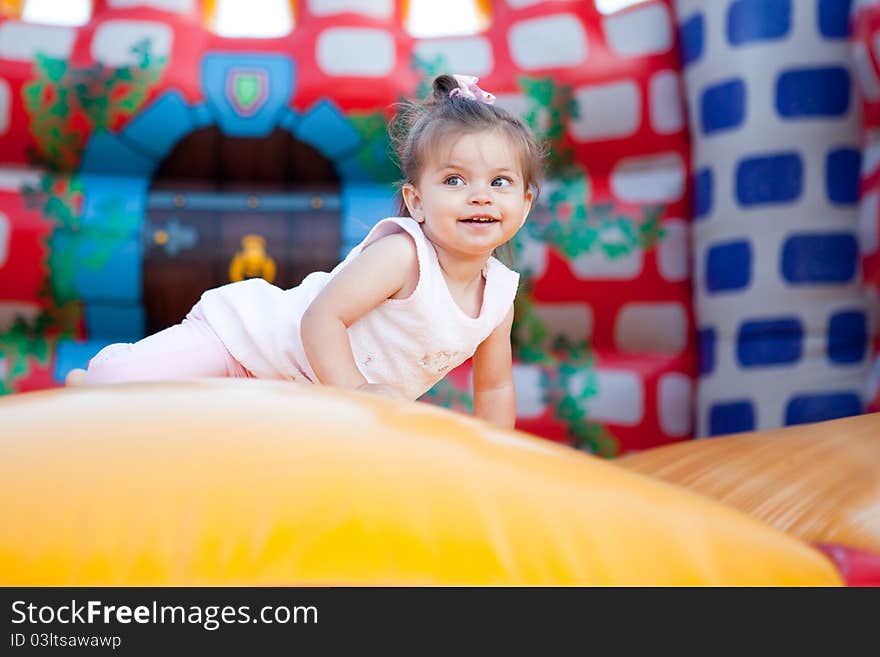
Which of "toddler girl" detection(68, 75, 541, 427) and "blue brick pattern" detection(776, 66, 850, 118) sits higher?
"blue brick pattern" detection(776, 66, 850, 118)

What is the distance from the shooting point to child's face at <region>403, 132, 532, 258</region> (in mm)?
1121

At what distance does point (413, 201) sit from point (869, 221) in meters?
0.71

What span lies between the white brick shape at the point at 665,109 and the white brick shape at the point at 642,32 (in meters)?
0.07

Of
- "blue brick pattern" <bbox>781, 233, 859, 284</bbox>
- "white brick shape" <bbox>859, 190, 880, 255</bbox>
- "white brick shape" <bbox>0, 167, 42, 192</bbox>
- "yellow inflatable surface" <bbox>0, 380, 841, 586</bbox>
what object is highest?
"white brick shape" <bbox>0, 167, 42, 192</bbox>

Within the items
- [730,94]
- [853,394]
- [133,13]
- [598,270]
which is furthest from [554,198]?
[133,13]

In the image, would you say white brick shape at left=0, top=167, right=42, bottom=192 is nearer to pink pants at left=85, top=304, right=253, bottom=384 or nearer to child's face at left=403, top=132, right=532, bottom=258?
pink pants at left=85, top=304, right=253, bottom=384

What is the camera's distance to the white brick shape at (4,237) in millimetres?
1729

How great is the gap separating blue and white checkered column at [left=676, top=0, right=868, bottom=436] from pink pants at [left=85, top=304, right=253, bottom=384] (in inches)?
30.6

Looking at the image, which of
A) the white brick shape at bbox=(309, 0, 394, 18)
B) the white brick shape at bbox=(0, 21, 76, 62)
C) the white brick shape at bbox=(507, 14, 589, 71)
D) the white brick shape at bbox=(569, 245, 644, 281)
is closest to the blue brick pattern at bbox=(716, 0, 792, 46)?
the white brick shape at bbox=(507, 14, 589, 71)

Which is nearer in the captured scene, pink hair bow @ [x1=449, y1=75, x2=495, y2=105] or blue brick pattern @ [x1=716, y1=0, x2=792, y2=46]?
pink hair bow @ [x1=449, y1=75, x2=495, y2=105]

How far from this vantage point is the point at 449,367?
4.12 feet

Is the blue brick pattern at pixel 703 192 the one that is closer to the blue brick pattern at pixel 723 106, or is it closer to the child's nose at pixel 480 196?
the blue brick pattern at pixel 723 106
